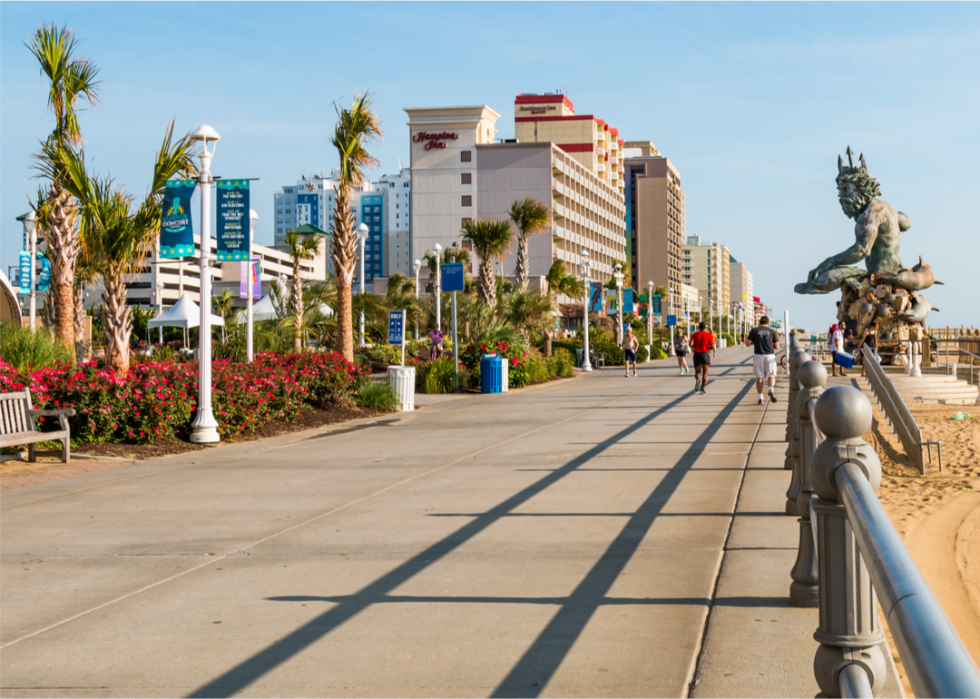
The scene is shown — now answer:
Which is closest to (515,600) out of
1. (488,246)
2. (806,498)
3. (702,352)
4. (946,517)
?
(806,498)

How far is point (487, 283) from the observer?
34594 millimetres

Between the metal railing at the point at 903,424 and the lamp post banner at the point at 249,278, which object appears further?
the lamp post banner at the point at 249,278

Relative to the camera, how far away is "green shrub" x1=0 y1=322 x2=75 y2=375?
15.1m

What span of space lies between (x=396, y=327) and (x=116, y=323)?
30.0 feet

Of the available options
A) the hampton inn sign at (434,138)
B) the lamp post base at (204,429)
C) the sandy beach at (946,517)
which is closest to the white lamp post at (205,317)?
the lamp post base at (204,429)

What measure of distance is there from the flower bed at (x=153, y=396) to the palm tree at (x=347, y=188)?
4.40 metres

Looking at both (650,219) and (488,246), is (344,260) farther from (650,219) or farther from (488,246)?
(650,219)

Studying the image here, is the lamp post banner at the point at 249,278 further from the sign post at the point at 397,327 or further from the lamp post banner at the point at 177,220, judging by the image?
the lamp post banner at the point at 177,220

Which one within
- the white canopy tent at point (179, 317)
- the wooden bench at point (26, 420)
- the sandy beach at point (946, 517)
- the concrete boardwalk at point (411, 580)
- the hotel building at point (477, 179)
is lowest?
the sandy beach at point (946, 517)

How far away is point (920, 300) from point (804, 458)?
1251 inches

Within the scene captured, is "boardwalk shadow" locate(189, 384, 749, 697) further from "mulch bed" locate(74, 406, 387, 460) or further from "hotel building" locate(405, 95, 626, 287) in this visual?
"hotel building" locate(405, 95, 626, 287)

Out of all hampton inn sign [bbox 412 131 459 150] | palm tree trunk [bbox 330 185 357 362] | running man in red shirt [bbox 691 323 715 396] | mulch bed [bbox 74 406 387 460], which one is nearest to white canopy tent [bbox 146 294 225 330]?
palm tree trunk [bbox 330 185 357 362]

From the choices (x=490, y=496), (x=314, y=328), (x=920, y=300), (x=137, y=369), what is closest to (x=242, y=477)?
(x=490, y=496)

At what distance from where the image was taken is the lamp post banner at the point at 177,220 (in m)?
13.9
